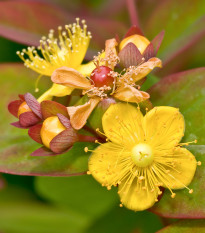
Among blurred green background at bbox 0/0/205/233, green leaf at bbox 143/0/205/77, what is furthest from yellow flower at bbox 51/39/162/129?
green leaf at bbox 143/0/205/77

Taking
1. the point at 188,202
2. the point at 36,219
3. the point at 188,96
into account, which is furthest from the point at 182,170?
the point at 36,219

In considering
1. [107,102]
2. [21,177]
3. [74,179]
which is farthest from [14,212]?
[107,102]

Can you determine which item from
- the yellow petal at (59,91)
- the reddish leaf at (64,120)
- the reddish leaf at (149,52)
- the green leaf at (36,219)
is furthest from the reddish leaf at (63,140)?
the green leaf at (36,219)

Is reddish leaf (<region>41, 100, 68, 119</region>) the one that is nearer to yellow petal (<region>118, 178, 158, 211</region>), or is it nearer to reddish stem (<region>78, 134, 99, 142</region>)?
reddish stem (<region>78, 134, 99, 142</region>)

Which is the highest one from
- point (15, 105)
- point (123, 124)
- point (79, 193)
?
point (15, 105)

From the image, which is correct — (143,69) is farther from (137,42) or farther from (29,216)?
(29,216)

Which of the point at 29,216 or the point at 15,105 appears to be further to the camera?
the point at 29,216
